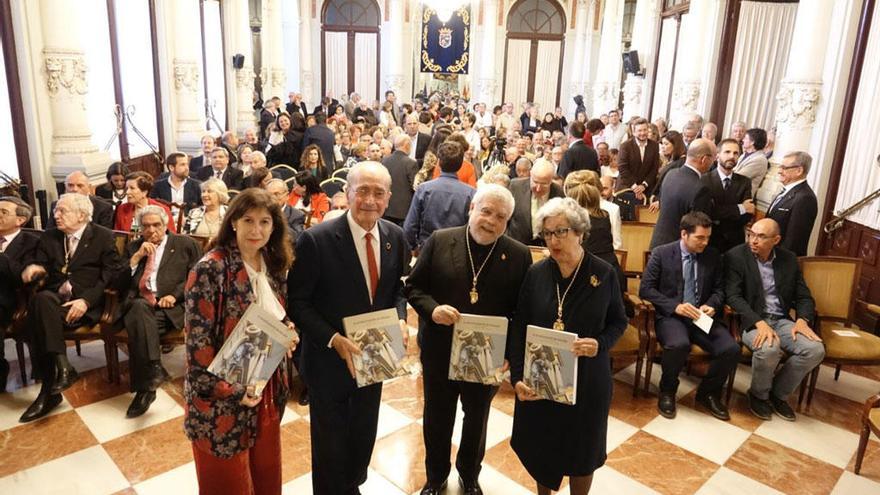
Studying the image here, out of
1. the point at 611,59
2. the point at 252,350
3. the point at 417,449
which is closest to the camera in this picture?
the point at 252,350

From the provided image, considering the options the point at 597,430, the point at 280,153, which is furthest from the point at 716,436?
the point at 280,153

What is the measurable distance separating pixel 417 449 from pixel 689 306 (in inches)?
79.4

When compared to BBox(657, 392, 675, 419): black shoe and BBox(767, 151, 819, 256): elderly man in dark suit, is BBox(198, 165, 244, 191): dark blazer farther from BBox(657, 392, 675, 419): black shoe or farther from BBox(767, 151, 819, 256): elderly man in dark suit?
BBox(767, 151, 819, 256): elderly man in dark suit

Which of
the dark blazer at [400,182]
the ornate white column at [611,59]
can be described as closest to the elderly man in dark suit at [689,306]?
the dark blazer at [400,182]

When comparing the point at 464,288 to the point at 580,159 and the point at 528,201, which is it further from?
the point at 580,159

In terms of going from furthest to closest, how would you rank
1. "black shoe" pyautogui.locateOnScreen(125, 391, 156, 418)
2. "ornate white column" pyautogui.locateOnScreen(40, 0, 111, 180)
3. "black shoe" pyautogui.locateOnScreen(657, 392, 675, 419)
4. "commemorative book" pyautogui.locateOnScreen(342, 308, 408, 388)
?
"ornate white column" pyautogui.locateOnScreen(40, 0, 111, 180) → "black shoe" pyautogui.locateOnScreen(657, 392, 675, 419) → "black shoe" pyautogui.locateOnScreen(125, 391, 156, 418) → "commemorative book" pyautogui.locateOnScreen(342, 308, 408, 388)

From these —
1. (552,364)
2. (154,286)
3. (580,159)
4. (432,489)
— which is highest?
(580,159)

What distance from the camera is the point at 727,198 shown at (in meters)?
4.68

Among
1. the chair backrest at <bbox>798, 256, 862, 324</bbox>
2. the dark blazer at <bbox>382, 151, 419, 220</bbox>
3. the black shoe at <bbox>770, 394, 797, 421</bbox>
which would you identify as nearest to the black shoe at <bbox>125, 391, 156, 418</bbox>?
the dark blazer at <bbox>382, 151, 419, 220</bbox>

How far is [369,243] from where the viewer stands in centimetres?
250

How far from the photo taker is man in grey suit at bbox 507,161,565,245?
426 centimetres

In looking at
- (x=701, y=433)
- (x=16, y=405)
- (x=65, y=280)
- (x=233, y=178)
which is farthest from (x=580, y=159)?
(x=16, y=405)

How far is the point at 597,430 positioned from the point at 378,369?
964 mm

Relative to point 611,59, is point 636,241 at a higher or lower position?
lower
